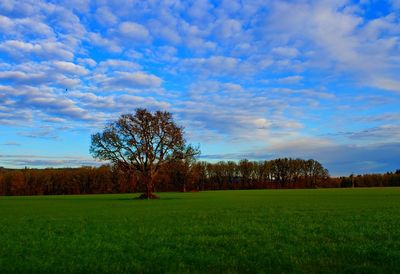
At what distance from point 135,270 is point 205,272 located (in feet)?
6.38

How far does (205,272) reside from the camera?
11469 millimetres

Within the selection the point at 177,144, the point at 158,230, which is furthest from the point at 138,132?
the point at 158,230

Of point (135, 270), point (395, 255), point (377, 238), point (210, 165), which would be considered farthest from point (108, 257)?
point (210, 165)

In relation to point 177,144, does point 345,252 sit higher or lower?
lower

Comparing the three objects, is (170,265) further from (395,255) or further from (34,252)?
(395,255)

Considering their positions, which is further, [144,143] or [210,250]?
[144,143]

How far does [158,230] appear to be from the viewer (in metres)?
21.8

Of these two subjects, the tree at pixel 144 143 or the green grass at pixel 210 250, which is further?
the tree at pixel 144 143

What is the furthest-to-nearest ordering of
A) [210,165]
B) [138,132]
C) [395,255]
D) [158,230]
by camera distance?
[210,165] → [138,132] → [158,230] → [395,255]

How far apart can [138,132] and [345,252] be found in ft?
194

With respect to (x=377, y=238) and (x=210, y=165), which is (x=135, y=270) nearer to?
(x=377, y=238)

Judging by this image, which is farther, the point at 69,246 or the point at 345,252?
the point at 69,246

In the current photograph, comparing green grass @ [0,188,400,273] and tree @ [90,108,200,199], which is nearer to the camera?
green grass @ [0,188,400,273]

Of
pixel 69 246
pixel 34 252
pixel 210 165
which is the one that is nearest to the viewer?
pixel 34 252
